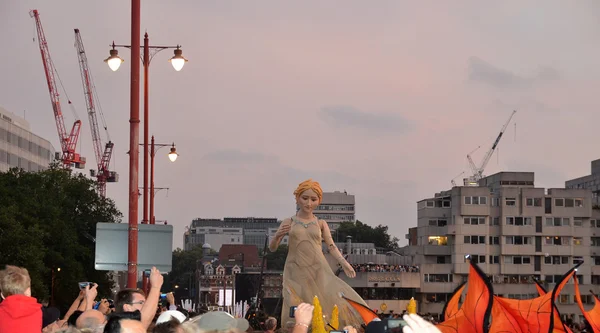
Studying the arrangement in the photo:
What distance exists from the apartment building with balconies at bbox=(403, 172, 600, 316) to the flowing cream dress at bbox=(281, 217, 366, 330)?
102m

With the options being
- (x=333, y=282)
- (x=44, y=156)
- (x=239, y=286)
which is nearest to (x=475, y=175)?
(x=239, y=286)

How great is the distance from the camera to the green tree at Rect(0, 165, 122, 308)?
64.1 m

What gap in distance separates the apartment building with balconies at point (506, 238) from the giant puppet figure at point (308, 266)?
102 m

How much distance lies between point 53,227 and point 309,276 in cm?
4316

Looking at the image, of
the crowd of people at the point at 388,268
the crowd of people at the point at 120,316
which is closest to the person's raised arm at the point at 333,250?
the crowd of people at the point at 120,316

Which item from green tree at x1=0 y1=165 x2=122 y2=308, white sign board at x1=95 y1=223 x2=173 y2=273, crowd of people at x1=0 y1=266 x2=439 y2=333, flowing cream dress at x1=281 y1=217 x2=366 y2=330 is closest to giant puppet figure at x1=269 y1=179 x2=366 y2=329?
flowing cream dress at x1=281 y1=217 x2=366 y2=330

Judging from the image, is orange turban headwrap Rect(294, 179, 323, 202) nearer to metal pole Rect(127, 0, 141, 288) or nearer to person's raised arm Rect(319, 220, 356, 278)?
person's raised arm Rect(319, 220, 356, 278)

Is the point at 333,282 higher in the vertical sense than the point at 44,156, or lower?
lower

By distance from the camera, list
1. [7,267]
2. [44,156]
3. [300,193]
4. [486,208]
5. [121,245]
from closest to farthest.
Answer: [7,267], [121,245], [300,193], [44,156], [486,208]

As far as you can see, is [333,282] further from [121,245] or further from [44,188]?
[44,188]

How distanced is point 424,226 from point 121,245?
382 feet

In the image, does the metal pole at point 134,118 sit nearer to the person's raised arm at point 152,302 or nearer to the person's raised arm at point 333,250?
the person's raised arm at point 333,250

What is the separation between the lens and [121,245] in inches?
881

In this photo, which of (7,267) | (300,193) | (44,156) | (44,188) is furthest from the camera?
(44,156)
